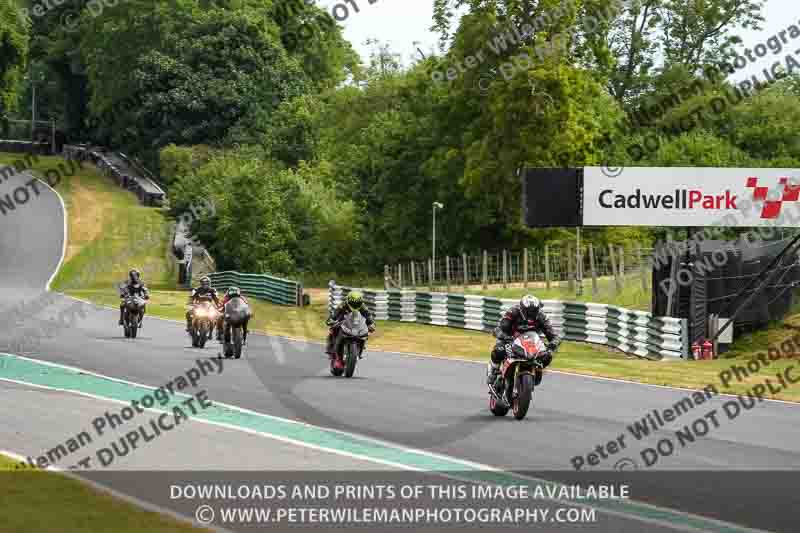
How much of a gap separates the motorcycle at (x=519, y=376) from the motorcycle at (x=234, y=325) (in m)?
9.09

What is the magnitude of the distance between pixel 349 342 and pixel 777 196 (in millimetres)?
15929

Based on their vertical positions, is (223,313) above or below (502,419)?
above

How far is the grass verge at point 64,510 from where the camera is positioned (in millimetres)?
9336

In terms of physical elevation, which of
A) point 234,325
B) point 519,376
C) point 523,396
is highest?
point 234,325

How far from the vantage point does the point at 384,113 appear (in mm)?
82000

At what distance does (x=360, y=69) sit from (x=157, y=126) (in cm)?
3278

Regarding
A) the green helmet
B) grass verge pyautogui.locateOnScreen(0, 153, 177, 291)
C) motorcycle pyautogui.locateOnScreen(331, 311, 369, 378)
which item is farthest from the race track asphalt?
grass verge pyautogui.locateOnScreen(0, 153, 177, 291)

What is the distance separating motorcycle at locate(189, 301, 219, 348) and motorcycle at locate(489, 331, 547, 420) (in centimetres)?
1261

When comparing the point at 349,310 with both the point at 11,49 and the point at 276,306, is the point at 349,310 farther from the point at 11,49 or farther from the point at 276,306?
the point at 11,49

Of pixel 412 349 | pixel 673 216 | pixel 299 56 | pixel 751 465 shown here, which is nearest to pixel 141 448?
pixel 751 465

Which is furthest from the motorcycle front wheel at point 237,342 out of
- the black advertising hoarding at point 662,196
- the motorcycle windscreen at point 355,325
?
the black advertising hoarding at point 662,196

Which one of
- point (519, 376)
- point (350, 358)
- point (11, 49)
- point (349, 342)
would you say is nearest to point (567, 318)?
point (350, 358)

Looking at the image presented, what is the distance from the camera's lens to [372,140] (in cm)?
7700

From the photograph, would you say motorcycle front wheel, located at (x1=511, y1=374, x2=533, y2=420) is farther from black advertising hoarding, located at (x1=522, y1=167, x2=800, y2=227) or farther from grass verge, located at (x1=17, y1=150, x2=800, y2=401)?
black advertising hoarding, located at (x1=522, y1=167, x2=800, y2=227)
